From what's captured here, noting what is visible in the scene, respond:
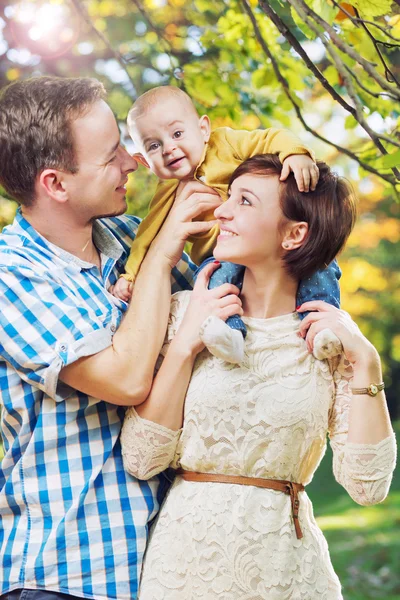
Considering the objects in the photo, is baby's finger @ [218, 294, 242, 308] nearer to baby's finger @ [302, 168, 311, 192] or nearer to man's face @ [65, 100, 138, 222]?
baby's finger @ [302, 168, 311, 192]

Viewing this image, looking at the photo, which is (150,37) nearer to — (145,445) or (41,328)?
(41,328)

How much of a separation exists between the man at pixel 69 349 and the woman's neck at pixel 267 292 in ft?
0.63

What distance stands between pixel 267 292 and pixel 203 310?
164mm

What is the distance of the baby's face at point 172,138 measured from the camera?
2.11 metres

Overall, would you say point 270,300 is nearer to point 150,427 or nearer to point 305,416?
point 305,416

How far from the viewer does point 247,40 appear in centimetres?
360

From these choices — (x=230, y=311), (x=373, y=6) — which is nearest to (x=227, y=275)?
(x=230, y=311)

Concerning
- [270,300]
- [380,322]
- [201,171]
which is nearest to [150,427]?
[270,300]

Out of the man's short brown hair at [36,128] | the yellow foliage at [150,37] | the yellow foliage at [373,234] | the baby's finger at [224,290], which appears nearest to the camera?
the baby's finger at [224,290]

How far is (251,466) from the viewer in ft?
6.23

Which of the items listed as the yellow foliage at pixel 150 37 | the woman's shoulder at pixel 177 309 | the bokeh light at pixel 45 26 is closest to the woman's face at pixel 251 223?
the woman's shoulder at pixel 177 309

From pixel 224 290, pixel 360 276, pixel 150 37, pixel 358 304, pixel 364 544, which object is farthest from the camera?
pixel 358 304

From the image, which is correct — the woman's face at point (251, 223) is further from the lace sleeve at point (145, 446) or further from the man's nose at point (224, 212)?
the lace sleeve at point (145, 446)

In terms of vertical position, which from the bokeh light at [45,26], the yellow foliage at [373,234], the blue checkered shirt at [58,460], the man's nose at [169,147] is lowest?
the blue checkered shirt at [58,460]
